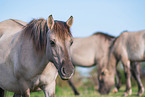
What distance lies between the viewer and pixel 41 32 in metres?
2.23

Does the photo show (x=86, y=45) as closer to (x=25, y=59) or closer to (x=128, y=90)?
(x=128, y=90)

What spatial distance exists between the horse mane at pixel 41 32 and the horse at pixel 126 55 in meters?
4.06

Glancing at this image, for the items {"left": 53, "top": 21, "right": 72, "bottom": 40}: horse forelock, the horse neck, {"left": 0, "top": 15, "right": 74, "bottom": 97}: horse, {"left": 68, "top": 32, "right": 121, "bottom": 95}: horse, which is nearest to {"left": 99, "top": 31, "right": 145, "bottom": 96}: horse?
{"left": 68, "top": 32, "right": 121, "bottom": 95}: horse

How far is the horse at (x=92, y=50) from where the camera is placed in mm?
6445

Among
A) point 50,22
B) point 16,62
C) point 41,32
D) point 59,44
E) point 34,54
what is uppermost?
point 50,22

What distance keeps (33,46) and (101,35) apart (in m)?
4.78

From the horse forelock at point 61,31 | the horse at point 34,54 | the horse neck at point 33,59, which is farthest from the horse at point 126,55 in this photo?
the horse forelock at point 61,31

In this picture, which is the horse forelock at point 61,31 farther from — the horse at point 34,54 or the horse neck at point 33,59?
the horse neck at point 33,59

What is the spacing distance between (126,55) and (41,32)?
15.0ft

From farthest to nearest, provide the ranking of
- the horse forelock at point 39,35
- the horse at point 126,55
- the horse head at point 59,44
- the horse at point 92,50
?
1. the horse at point 92,50
2. the horse at point 126,55
3. the horse forelock at point 39,35
4. the horse head at point 59,44

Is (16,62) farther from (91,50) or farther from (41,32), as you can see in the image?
(91,50)

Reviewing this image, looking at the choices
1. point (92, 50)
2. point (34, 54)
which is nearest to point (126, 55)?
point (92, 50)

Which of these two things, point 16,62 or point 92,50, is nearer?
point 16,62

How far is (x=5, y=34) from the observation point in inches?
115
